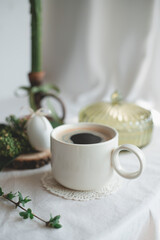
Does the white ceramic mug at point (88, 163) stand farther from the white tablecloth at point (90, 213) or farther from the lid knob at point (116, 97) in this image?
the lid knob at point (116, 97)

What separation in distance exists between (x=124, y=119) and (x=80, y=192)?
0.58ft

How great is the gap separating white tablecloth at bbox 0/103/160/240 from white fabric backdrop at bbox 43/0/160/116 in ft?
1.63

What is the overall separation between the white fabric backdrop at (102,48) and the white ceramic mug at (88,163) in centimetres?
51

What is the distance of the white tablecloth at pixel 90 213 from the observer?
33 centimetres

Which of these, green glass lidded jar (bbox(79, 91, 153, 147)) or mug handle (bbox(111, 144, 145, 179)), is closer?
mug handle (bbox(111, 144, 145, 179))

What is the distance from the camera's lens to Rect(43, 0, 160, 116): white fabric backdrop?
96cm

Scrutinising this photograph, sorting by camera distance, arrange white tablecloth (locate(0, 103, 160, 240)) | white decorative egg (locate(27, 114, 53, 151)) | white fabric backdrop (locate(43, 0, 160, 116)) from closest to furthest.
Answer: white tablecloth (locate(0, 103, 160, 240)) < white decorative egg (locate(27, 114, 53, 151)) < white fabric backdrop (locate(43, 0, 160, 116))

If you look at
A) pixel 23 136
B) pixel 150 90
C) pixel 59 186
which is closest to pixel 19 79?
pixel 150 90

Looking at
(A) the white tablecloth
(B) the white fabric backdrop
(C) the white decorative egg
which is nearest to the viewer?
(A) the white tablecloth

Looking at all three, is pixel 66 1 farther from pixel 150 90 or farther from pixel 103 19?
pixel 150 90

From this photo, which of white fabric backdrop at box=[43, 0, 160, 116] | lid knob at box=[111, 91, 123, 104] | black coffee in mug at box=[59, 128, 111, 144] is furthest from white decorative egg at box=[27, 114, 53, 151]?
white fabric backdrop at box=[43, 0, 160, 116]

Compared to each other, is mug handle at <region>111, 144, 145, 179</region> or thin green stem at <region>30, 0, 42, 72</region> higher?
thin green stem at <region>30, 0, 42, 72</region>

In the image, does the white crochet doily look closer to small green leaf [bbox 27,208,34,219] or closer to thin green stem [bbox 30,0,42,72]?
small green leaf [bbox 27,208,34,219]

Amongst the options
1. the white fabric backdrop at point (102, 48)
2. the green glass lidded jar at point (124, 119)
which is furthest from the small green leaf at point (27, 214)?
the white fabric backdrop at point (102, 48)
